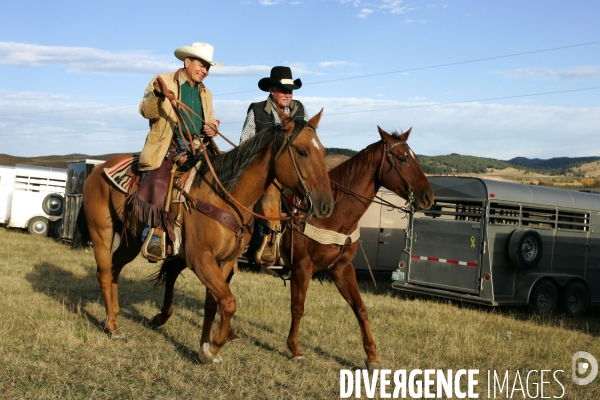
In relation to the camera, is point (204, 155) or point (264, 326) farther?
point (264, 326)

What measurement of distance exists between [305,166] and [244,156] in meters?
0.81

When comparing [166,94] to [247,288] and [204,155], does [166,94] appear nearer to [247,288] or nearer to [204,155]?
[204,155]

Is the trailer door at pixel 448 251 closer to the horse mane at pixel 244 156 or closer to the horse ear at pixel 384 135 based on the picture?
the horse ear at pixel 384 135

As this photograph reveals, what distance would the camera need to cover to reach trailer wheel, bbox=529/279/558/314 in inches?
467

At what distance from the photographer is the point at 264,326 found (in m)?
8.52

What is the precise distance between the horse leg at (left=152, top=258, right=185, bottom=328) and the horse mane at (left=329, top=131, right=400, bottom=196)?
87.5 inches

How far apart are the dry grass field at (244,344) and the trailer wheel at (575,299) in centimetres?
52

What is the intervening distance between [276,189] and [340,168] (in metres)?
1.07

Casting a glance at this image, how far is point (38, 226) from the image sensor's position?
894 inches

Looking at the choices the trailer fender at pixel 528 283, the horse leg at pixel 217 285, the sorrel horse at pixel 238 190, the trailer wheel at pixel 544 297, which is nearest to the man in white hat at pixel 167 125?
the sorrel horse at pixel 238 190

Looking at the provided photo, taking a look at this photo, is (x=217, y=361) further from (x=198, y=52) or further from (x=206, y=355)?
(x=198, y=52)

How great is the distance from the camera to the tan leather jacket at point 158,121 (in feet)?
21.4

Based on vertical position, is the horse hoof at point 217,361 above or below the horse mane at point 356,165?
below

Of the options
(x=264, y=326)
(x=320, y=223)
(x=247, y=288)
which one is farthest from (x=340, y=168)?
(x=247, y=288)
